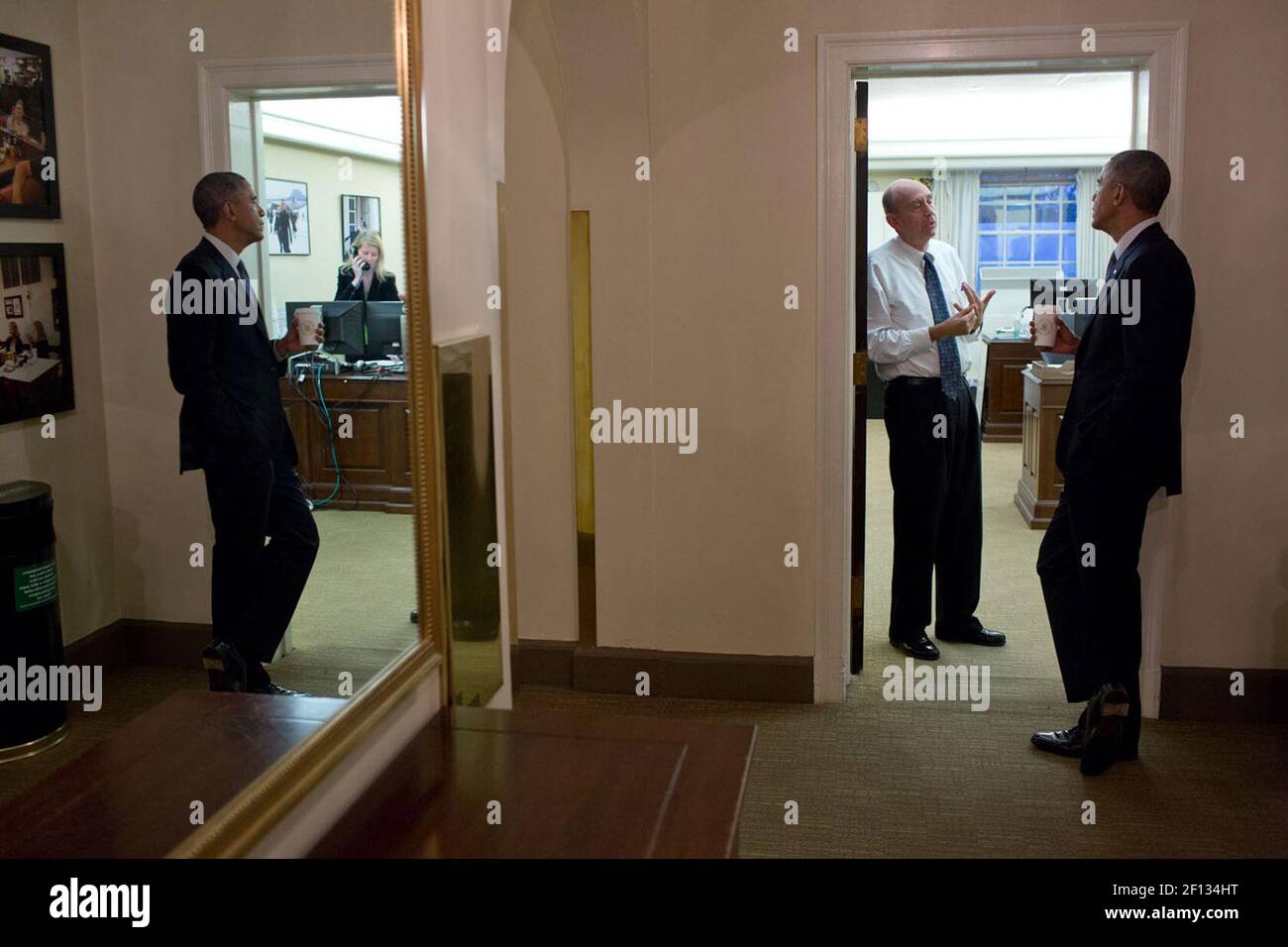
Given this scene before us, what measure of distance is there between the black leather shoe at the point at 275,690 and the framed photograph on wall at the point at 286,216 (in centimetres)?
51

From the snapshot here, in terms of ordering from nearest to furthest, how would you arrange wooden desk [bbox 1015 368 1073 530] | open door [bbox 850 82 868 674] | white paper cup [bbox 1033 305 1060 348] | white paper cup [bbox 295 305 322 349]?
white paper cup [bbox 295 305 322 349]
white paper cup [bbox 1033 305 1060 348]
open door [bbox 850 82 868 674]
wooden desk [bbox 1015 368 1073 530]

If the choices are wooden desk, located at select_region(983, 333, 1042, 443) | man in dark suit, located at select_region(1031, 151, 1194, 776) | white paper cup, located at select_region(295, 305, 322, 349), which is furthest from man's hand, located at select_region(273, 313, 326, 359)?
wooden desk, located at select_region(983, 333, 1042, 443)

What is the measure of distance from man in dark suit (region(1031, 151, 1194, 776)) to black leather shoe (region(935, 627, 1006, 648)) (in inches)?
44.8

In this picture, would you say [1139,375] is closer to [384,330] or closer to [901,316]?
[901,316]

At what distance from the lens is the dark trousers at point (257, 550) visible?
4.26ft

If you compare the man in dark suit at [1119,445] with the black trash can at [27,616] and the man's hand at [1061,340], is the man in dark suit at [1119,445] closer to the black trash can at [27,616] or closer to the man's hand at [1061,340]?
the man's hand at [1061,340]

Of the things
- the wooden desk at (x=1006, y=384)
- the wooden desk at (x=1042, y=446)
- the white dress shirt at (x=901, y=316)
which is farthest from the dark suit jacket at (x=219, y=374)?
the wooden desk at (x=1006, y=384)

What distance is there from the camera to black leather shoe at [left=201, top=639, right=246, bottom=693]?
4.39 feet

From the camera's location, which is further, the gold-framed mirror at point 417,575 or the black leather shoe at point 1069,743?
the black leather shoe at point 1069,743

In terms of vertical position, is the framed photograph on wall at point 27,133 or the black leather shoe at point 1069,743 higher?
the framed photograph on wall at point 27,133

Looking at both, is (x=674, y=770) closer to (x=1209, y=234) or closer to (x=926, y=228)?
(x=1209, y=234)

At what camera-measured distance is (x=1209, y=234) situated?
12.6 feet

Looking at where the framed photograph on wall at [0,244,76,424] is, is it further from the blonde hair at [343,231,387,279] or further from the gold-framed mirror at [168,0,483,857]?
the blonde hair at [343,231,387,279]
